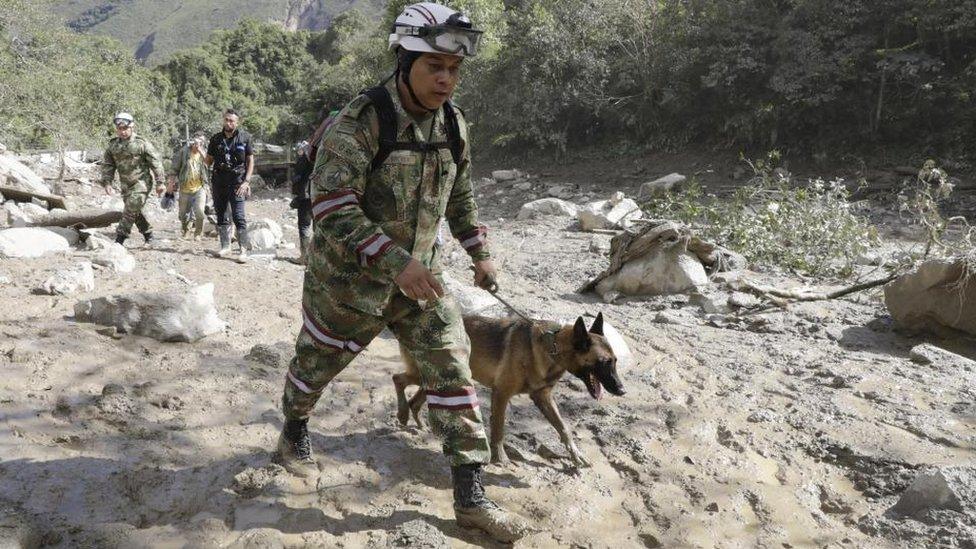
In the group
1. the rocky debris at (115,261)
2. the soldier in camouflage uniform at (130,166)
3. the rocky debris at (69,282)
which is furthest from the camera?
the soldier in camouflage uniform at (130,166)

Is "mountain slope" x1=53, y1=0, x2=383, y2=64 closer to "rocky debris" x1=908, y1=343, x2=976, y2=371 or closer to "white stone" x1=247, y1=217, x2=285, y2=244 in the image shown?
"white stone" x1=247, y1=217, x2=285, y2=244

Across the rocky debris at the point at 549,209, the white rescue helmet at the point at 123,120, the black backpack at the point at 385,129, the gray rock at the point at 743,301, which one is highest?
the black backpack at the point at 385,129

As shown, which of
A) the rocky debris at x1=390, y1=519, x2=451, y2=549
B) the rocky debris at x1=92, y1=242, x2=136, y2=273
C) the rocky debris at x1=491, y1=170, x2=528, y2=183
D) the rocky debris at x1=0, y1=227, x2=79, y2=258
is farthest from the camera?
the rocky debris at x1=491, y1=170, x2=528, y2=183

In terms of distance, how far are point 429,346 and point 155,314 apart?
8.57ft

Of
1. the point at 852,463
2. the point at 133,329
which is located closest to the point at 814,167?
the point at 852,463

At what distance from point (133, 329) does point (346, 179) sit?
9.05 ft

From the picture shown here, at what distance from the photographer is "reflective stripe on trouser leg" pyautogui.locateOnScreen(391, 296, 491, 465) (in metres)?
2.57

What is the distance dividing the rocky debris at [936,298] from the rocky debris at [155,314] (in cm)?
561

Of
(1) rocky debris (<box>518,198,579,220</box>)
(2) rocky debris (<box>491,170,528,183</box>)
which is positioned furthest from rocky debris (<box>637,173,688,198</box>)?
(2) rocky debris (<box>491,170,528,183</box>)

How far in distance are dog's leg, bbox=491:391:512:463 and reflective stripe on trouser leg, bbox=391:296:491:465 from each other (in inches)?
30.5

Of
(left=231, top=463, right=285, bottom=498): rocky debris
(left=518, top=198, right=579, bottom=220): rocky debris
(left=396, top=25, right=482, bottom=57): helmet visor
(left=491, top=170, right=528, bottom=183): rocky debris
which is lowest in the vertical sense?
(left=491, top=170, right=528, bottom=183): rocky debris

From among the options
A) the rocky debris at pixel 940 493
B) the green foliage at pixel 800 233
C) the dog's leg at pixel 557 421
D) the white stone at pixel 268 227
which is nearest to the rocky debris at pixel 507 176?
the white stone at pixel 268 227

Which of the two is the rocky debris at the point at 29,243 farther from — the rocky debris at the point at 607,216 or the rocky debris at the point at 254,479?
the rocky debris at the point at 607,216

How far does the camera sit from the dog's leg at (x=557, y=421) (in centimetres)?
343
